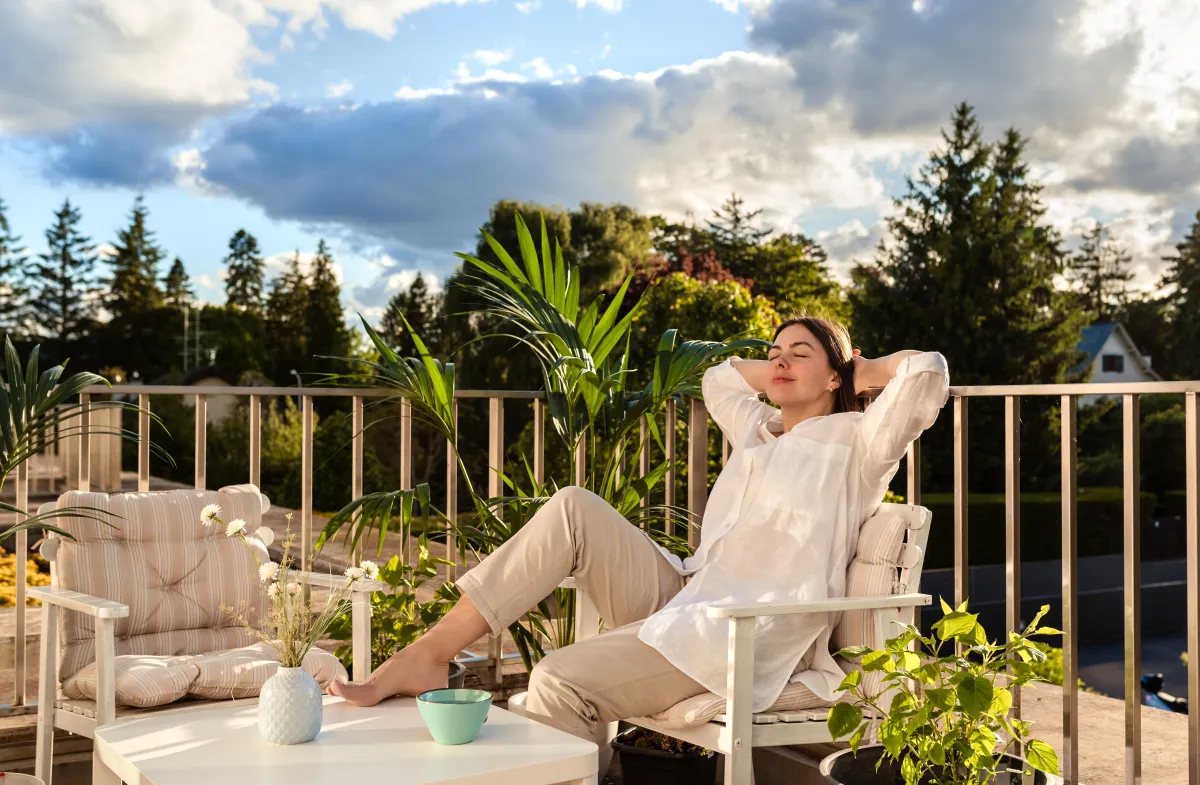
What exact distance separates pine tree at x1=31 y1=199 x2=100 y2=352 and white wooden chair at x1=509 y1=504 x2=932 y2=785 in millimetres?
34278

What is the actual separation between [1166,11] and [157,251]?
31750mm

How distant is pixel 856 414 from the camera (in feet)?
8.24

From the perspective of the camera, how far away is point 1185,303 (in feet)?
100

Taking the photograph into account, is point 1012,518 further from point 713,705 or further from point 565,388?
point 565,388

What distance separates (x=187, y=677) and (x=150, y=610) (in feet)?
1.30

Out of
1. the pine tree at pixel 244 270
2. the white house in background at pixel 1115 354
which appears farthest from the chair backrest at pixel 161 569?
the pine tree at pixel 244 270

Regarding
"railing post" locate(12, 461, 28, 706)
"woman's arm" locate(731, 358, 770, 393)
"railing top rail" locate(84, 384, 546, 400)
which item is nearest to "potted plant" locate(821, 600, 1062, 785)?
"woman's arm" locate(731, 358, 770, 393)

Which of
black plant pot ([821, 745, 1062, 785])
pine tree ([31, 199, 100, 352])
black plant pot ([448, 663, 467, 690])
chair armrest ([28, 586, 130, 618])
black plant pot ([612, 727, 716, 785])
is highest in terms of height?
pine tree ([31, 199, 100, 352])


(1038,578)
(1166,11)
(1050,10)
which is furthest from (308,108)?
(1038,578)

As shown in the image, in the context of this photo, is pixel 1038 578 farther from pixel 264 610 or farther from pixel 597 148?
pixel 597 148

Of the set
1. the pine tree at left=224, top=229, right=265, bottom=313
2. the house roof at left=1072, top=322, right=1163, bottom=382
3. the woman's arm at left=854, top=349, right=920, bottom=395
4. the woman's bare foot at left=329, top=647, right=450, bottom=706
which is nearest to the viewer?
the woman's bare foot at left=329, top=647, right=450, bottom=706

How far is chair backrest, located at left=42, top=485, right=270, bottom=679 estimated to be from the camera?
2602 mm

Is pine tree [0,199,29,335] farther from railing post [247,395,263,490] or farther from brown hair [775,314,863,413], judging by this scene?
brown hair [775,314,863,413]

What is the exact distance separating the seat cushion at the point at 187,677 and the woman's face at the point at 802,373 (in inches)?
Answer: 48.1
